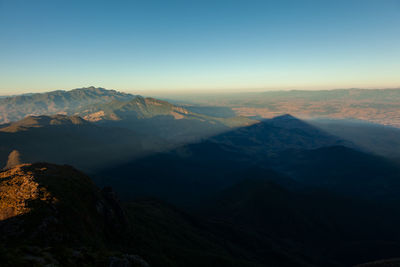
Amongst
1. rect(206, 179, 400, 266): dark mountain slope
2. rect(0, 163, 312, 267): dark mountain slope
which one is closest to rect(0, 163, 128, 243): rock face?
rect(0, 163, 312, 267): dark mountain slope

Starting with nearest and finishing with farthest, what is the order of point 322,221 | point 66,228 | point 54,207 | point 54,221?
1. point 54,221
2. point 66,228
3. point 54,207
4. point 322,221

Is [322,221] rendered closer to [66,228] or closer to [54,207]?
[66,228]

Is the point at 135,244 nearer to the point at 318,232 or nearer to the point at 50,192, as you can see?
the point at 50,192

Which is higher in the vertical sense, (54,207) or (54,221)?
(54,207)

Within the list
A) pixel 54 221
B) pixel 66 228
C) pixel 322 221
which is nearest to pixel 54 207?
pixel 54 221

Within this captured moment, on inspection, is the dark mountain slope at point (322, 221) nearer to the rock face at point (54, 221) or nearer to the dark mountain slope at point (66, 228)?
the dark mountain slope at point (66, 228)

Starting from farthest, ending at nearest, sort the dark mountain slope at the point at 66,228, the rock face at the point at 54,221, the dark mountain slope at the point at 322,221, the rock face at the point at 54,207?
the dark mountain slope at the point at 322,221 < the rock face at the point at 54,207 < the dark mountain slope at the point at 66,228 < the rock face at the point at 54,221

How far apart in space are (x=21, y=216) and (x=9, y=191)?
9.33 meters

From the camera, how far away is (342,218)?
169250 mm

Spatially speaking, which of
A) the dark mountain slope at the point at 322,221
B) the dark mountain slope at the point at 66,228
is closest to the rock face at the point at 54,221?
the dark mountain slope at the point at 66,228

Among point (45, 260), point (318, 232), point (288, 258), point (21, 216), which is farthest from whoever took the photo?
point (318, 232)

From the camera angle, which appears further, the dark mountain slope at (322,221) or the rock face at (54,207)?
the dark mountain slope at (322,221)

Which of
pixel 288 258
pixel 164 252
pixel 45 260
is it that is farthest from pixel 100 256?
pixel 288 258

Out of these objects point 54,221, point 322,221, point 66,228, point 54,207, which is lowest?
point 322,221
